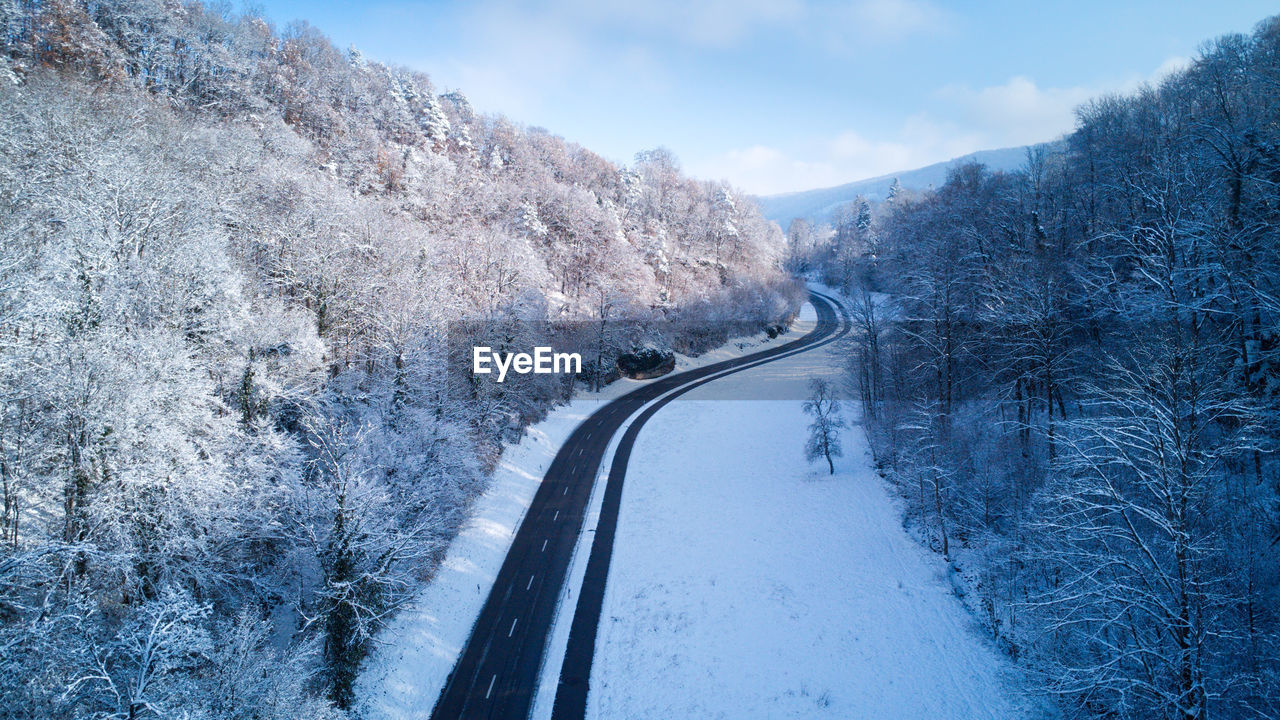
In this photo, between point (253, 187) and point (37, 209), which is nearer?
point (37, 209)

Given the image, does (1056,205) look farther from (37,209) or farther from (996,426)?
(37,209)

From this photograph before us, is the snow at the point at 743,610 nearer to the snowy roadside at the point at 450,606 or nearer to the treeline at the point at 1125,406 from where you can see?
the snowy roadside at the point at 450,606

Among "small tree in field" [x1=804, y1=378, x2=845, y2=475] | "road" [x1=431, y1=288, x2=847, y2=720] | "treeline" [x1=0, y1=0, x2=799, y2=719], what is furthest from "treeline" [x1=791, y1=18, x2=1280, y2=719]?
"treeline" [x1=0, y1=0, x2=799, y2=719]

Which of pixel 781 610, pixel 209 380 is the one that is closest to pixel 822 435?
pixel 781 610

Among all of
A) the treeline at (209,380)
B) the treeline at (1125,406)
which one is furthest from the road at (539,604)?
the treeline at (1125,406)

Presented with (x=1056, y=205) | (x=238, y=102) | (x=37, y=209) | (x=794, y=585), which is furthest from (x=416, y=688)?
(x=238, y=102)

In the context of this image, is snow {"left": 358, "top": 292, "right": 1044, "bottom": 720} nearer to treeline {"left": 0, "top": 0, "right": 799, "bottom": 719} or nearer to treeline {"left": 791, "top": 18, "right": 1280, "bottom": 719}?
treeline {"left": 0, "top": 0, "right": 799, "bottom": 719}

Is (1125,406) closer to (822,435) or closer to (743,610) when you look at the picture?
(743,610)
